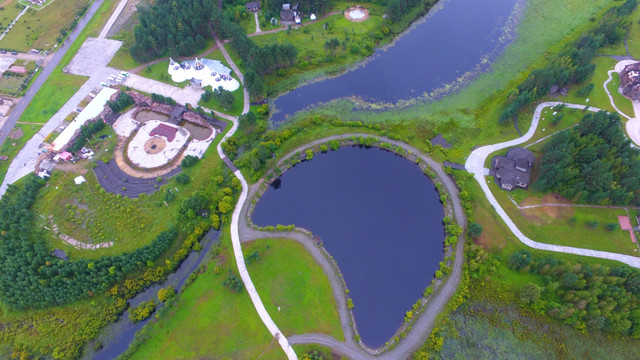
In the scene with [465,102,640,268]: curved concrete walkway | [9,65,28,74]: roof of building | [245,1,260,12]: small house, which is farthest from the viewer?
[245,1,260,12]: small house

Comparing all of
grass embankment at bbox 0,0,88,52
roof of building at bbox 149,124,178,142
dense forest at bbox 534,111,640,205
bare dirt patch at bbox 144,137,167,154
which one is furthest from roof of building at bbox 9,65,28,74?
dense forest at bbox 534,111,640,205

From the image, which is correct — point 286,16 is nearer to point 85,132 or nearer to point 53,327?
point 85,132

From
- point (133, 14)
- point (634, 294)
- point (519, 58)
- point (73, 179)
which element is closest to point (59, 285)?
point (73, 179)

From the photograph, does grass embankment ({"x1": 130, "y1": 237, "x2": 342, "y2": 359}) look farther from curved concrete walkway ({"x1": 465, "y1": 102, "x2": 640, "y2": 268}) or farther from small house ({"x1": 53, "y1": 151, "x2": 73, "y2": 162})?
small house ({"x1": 53, "y1": 151, "x2": 73, "y2": 162})

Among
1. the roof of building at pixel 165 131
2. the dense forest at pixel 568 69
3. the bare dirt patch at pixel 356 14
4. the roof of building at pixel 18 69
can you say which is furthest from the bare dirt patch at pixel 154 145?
the dense forest at pixel 568 69

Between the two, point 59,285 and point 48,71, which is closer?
point 59,285

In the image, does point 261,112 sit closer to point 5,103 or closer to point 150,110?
point 150,110

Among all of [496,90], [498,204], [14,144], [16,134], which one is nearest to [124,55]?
[16,134]
